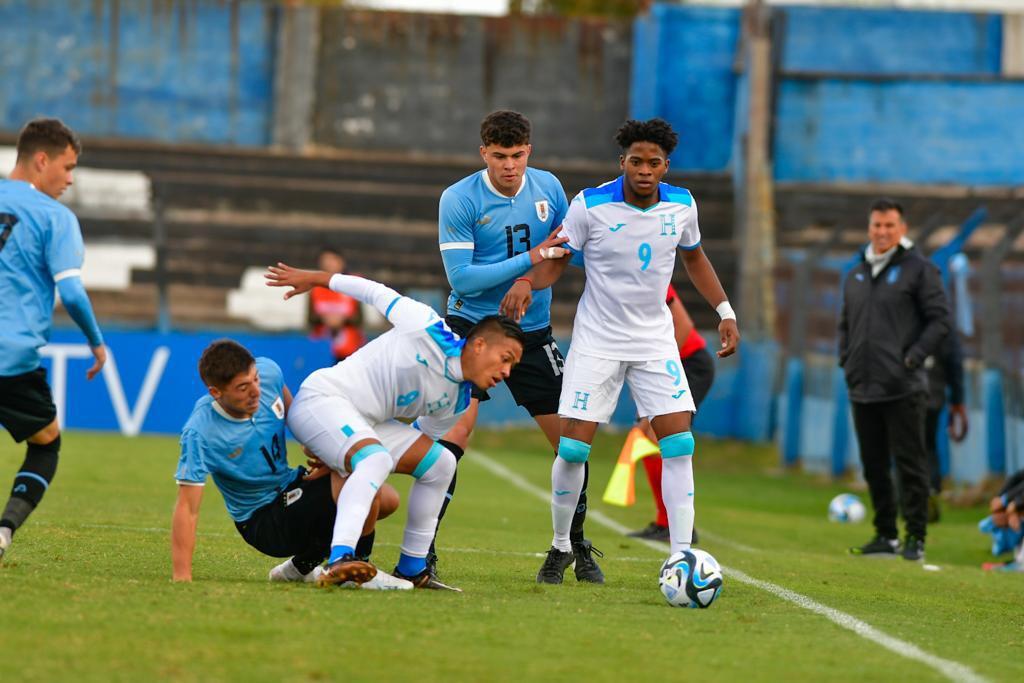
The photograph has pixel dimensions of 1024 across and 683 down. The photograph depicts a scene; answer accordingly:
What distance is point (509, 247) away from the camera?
753 cm

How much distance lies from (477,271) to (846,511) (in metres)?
6.64

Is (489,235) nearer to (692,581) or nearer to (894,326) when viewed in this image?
(692,581)

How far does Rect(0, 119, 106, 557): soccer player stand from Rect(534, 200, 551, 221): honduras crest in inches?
82.7

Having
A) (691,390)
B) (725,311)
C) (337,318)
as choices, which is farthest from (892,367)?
(337,318)

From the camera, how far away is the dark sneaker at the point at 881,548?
409 inches

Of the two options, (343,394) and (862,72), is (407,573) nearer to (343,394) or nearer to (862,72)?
(343,394)

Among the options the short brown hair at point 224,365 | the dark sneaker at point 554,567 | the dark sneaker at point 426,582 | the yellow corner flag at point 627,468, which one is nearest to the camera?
the short brown hair at point 224,365

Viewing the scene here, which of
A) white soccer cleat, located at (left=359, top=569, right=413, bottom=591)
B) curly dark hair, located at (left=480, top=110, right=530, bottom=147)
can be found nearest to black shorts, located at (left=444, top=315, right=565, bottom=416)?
curly dark hair, located at (left=480, top=110, right=530, bottom=147)

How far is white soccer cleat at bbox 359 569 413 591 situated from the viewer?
653 cm

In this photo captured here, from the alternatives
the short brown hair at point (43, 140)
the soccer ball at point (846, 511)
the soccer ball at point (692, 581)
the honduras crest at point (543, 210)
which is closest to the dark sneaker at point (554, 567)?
the soccer ball at point (692, 581)

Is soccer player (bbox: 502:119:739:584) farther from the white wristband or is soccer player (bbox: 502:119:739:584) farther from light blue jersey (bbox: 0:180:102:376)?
light blue jersey (bbox: 0:180:102:376)

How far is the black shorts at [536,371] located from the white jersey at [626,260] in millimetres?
371

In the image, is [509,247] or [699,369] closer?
[509,247]

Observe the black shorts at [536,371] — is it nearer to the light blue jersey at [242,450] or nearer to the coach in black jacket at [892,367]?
the light blue jersey at [242,450]
